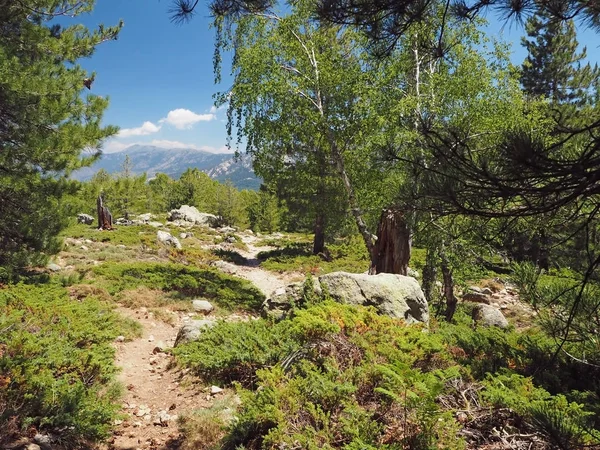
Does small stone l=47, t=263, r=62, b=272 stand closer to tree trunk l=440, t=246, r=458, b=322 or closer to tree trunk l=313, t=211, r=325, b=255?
tree trunk l=440, t=246, r=458, b=322

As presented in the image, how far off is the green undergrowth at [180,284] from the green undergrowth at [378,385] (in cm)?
429

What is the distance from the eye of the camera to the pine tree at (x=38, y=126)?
6.96m

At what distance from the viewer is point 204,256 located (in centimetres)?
1809

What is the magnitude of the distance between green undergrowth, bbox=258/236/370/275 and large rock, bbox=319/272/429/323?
25.5ft

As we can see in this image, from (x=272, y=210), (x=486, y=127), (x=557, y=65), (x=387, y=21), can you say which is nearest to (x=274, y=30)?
(x=486, y=127)

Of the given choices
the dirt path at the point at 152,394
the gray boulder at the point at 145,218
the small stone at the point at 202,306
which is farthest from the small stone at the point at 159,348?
the gray boulder at the point at 145,218

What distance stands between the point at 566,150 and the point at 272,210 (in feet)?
120

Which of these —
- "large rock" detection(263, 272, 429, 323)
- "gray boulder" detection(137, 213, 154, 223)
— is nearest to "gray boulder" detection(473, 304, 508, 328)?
"large rock" detection(263, 272, 429, 323)

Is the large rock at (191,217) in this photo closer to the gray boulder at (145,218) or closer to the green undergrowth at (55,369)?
the gray boulder at (145,218)

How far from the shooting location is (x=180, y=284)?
10.9 metres

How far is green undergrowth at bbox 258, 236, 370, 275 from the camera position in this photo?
1617 cm

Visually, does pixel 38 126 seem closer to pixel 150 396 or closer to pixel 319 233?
pixel 150 396

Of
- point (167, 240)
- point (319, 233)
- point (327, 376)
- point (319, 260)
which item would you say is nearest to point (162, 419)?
point (327, 376)

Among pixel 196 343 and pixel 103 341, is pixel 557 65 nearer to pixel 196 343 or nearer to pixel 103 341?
pixel 196 343
